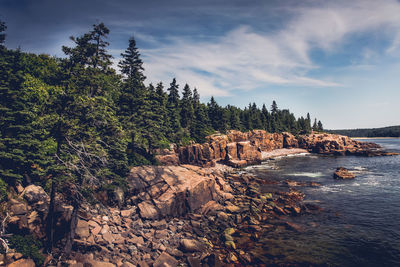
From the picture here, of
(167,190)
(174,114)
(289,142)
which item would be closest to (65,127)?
(167,190)

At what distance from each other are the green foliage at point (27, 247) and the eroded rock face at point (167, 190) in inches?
311

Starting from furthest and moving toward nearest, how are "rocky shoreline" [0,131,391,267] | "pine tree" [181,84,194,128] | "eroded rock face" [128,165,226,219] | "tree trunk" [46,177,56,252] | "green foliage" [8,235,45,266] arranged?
1. "pine tree" [181,84,194,128]
2. "eroded rock face" [128,165,226,219]
3. "rocky shoreline" [0,131,391,267]
4. "tree trunk" [46,177,56,252]
5. "green foliage" [8,235,45,266]

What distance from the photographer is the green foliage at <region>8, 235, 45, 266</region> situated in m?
10.3

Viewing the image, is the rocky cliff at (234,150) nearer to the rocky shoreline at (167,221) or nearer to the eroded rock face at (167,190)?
the eroded rock face at (167,190)

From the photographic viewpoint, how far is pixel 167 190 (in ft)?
67.0

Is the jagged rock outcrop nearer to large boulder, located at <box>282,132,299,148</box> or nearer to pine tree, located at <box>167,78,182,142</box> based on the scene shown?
pine tree, located at <box>167,78,182,142</box>

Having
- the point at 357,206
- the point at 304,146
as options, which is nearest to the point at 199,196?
the point at 357,206

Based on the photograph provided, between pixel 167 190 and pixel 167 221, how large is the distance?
3.42 metres

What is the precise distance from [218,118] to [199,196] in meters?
54.0

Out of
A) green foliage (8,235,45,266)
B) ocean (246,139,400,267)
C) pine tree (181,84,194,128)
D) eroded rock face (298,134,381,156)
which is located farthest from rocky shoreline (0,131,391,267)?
eroded rock face (298,134,381,156)

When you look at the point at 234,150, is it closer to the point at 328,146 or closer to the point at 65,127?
the point at 65,127

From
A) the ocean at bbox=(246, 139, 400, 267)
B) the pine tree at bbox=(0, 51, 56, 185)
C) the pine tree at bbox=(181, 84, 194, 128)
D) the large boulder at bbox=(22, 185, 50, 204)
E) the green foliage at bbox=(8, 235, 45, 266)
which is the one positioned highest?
the pine tree at bbox=(181, 84, 194, 128)

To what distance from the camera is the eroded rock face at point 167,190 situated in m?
18.6

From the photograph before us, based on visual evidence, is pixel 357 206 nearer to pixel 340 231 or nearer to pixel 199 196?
pixel 340 231
